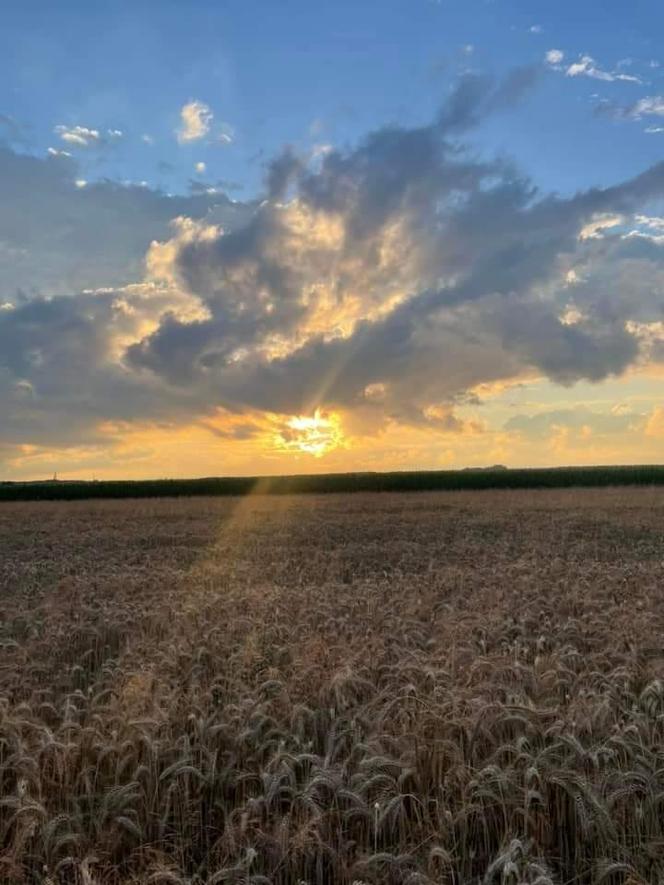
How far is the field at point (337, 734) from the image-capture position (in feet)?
13.0

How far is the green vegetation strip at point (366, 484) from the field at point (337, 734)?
68.7 m

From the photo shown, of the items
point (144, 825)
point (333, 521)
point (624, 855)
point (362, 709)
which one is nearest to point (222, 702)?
point (362, 709)

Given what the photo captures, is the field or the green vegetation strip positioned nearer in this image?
the field

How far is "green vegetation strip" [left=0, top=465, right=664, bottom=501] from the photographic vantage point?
80.2 metres

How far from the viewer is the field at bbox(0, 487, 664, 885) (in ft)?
13.0

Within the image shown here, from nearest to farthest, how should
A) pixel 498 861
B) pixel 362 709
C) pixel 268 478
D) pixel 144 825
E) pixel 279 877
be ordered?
pixel 498 861
pixel 279 877
pixel 144 825
pixel 362 709
pixel 268 478

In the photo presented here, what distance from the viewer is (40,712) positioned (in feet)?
20.9

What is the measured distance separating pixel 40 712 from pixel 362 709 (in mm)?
3007

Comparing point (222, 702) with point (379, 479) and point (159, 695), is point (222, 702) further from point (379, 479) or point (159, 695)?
point (379, 479)

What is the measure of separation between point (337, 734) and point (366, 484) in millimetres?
78011

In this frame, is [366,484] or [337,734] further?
[366,484]

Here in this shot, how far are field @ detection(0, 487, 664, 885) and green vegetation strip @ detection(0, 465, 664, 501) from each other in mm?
68736

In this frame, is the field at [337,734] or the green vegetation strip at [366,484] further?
the green vegetation strip at [366,484]

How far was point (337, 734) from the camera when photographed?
508cm
